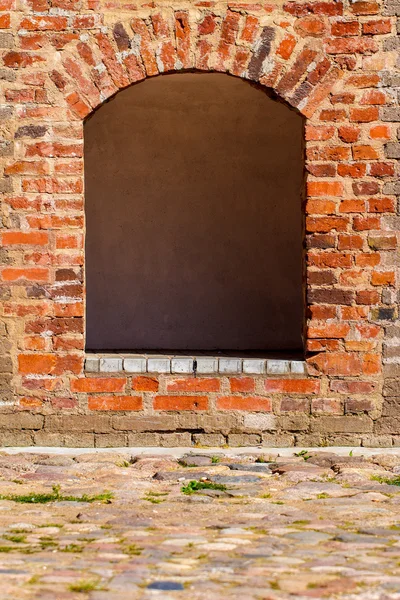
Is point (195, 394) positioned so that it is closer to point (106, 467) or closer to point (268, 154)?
point (106, 467)

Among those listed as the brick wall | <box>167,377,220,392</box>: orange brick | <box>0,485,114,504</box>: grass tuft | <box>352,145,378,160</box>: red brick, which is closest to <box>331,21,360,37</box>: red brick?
the brick wall

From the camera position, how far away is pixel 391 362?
5.90 meters

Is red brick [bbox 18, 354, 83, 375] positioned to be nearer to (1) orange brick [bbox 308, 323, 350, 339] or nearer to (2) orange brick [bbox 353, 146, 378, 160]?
(1) orange brick [bbox 308, 323, 350, 339]

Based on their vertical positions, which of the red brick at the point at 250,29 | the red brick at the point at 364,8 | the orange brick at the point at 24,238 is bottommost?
the orange brick at the point at 24,238

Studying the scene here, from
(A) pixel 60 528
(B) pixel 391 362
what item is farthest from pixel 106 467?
(B) pixel 391 362

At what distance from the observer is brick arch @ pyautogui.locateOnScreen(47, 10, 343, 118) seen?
5.82 metres

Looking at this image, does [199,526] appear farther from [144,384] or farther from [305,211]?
[305,211]

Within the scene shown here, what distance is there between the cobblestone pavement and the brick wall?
11.7 inches

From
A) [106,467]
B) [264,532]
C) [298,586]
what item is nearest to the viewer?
[298,586]

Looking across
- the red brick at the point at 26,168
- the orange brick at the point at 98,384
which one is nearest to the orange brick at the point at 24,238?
the red brick at the point at 26,168

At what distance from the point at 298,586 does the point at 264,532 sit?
0.77 metres

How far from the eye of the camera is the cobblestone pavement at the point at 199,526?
3318mm

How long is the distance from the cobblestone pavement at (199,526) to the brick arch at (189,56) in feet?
6.39

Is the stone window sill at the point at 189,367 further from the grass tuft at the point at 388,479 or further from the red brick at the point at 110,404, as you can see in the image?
the grass tuft at the point at 388,479
